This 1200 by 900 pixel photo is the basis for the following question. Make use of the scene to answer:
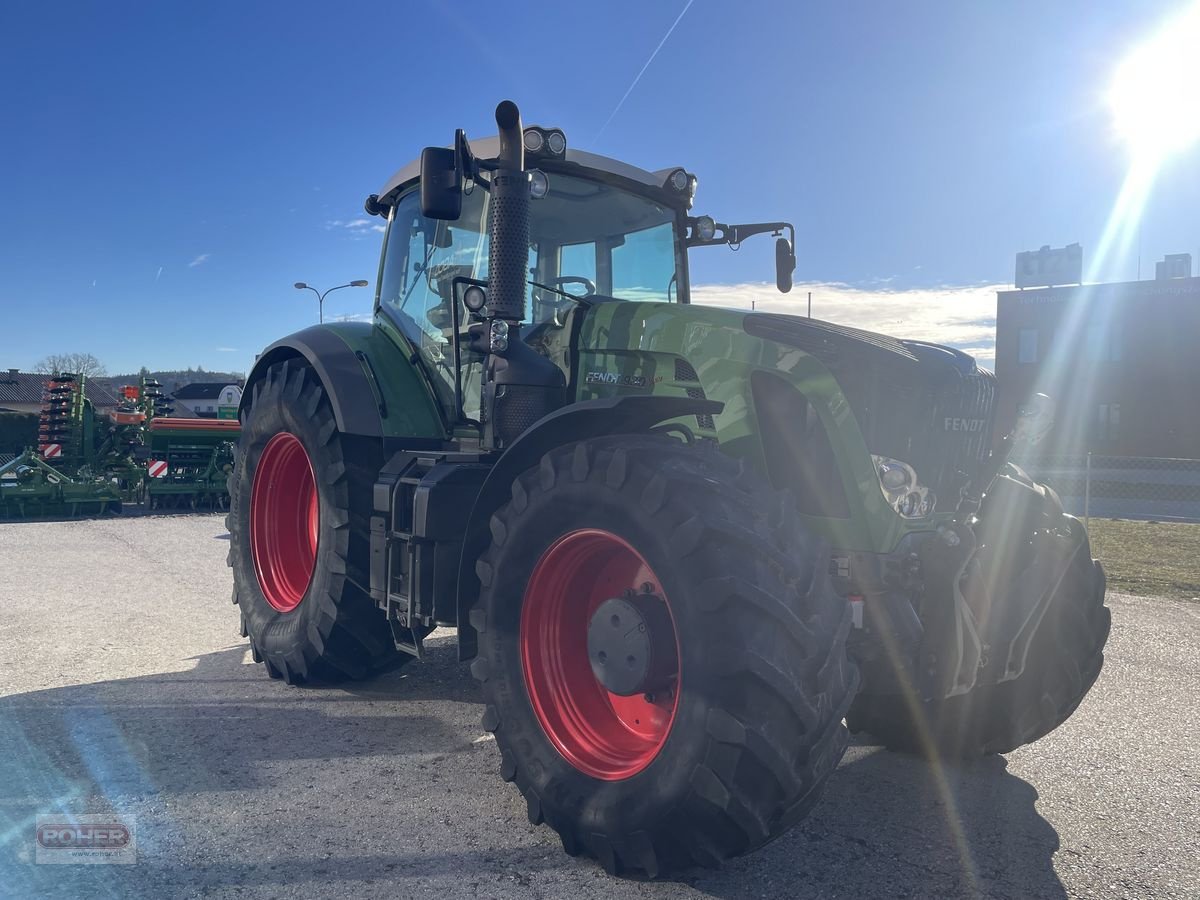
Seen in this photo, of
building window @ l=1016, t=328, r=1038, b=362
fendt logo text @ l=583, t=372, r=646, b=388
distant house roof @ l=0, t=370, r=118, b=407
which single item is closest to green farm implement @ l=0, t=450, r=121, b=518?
fendt logo text @ l=583, t=372, r=646, b=388

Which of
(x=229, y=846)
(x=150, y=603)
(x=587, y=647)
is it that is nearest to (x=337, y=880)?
(x=229, y=846)

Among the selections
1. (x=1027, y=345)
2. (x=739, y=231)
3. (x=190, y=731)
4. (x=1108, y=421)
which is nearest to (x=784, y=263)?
(x=739, y=231)

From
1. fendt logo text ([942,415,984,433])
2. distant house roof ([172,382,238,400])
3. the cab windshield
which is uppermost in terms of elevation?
distant house roof ([172,382,238,400])

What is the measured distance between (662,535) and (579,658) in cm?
Result: 87

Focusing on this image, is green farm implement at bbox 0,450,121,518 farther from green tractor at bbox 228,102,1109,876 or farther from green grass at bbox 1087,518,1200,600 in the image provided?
green grass at bbox 1087,518,1200,600

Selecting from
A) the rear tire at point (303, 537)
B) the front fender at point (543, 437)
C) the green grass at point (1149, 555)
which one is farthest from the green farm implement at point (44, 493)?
the green grass at point (1149, 555)

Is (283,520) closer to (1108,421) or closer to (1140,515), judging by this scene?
(1140,515)

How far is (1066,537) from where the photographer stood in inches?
142

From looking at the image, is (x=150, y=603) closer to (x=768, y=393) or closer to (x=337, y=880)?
(x=337, y=880)

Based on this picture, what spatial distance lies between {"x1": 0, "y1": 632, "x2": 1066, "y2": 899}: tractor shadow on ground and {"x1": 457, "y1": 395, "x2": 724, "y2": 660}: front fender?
0.76 m

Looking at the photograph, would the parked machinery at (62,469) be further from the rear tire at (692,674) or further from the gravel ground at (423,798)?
the rear tire at (692,674)

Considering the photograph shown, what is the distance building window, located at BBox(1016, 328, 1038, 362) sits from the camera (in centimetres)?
4184

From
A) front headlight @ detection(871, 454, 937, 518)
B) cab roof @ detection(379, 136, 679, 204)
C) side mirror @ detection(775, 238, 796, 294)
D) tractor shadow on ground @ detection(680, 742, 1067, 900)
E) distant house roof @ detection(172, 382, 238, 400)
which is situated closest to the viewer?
tractor shadow on ground @ detection(680, 742, 1067, 900)

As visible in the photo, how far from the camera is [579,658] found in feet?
11.4
